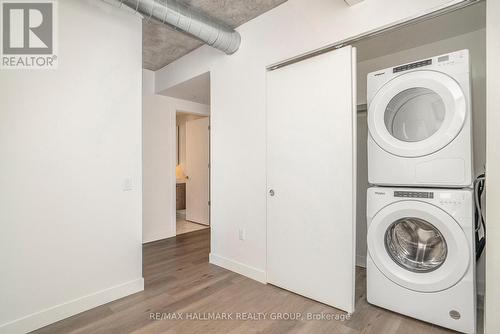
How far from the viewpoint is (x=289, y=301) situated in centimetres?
202

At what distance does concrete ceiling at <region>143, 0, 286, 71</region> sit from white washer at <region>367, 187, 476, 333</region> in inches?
79.0

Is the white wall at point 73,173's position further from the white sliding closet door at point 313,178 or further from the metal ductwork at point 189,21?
Result: the white sliding closet door at point 313,178

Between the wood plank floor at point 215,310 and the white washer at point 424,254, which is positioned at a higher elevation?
the white washer at point 424,254

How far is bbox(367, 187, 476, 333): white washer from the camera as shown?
1527 millimetres

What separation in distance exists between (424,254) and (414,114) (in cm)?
106

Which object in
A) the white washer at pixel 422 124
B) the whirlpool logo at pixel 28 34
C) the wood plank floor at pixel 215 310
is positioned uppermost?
the whirlpool logo at pixel 28 34

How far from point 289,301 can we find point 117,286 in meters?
1.49

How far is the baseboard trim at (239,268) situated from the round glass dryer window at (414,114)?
5.75 ft

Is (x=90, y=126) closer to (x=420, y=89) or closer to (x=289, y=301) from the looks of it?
(x=289, y=301)

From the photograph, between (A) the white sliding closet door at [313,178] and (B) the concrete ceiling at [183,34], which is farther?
(B) the concrete ceiling at [183,34]

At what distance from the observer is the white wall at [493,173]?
52.2 inches

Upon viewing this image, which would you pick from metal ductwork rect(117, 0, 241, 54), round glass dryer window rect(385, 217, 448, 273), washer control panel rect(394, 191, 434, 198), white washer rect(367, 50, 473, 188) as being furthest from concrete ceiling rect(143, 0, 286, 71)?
round glass dryer window rect(385, 217, 448, 273)

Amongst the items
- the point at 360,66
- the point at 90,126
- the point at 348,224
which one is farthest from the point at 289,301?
the point at 360,66

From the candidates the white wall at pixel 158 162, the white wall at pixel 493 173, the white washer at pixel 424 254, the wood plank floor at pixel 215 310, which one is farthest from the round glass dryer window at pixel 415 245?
the white wall at pixel 158 162
